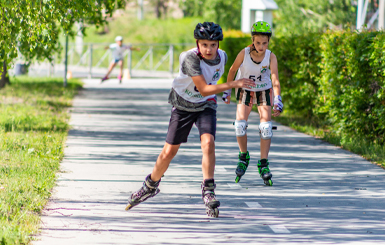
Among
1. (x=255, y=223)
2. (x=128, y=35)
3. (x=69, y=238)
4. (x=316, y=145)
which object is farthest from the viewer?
(x=128, y=35)

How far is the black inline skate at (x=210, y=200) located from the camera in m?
5.45

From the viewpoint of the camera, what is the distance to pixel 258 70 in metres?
6.97

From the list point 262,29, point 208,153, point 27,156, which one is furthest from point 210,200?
point 27,156

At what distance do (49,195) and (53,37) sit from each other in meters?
2.88

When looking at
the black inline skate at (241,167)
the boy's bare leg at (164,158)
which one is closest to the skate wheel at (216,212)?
the boy's bare leg at (164,158)

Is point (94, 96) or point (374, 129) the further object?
point (94, 96)

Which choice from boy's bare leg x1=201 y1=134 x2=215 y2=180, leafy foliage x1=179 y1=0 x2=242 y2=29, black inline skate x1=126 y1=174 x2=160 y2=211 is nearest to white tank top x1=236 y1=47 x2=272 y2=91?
boy's bare leg x1=201 y1=134 x2=215 y2=180

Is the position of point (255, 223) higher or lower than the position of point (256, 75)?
lower

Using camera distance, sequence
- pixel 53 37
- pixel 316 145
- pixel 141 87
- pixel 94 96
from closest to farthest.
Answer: pixel 53 37, pixel 316 145, pixel 94 96, pixel 141 87

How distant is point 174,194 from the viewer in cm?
642

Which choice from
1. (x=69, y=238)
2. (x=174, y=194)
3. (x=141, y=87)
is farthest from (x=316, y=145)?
(x=141, y=87)

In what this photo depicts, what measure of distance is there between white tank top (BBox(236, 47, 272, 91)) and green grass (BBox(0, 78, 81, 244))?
8.00 ft

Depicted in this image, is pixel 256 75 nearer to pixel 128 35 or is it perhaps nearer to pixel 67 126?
pixel 67 126

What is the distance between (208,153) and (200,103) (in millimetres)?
458
